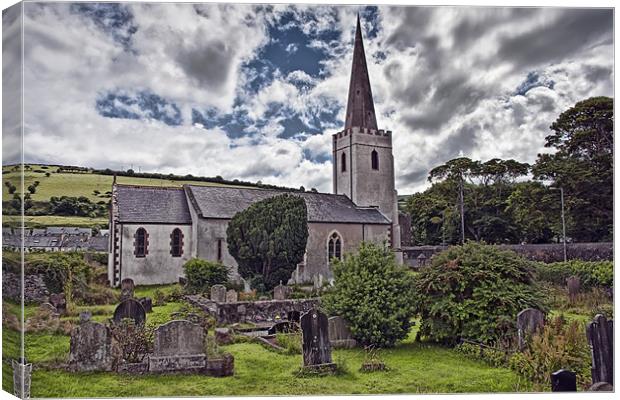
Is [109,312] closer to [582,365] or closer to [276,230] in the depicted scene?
[276,230]

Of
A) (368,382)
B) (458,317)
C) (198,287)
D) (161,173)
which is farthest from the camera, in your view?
(198,287)

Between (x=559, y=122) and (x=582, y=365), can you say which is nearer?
(x=582, y=365)

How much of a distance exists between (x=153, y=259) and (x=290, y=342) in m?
10.6

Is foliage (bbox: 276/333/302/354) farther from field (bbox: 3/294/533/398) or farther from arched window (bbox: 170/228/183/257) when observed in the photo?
arched window (bbox: 170/228/183/257)

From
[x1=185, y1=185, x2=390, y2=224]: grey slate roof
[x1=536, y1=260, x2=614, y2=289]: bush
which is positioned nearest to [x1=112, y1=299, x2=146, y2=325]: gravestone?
[x1=185, y1=185, x2=390, y2=224]: grey slate roof

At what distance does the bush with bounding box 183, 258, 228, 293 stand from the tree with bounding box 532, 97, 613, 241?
401 inches

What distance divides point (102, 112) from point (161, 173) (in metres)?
4.83

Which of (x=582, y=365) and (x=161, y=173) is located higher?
(x=161, y=173)

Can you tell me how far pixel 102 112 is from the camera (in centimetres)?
1139

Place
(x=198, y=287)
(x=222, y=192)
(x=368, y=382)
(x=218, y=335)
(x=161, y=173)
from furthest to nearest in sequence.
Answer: (x=222, y=192)
(x=198, y=287)
(x=161, y=173)
(x=218, y=335)
(x=368, y=382)

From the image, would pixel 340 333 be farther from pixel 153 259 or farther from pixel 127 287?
pixel 153 259

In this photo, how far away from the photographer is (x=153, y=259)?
1962 cm

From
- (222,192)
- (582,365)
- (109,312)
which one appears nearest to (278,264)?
(222,192)

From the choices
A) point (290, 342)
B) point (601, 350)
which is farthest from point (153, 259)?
point (601, 350)
